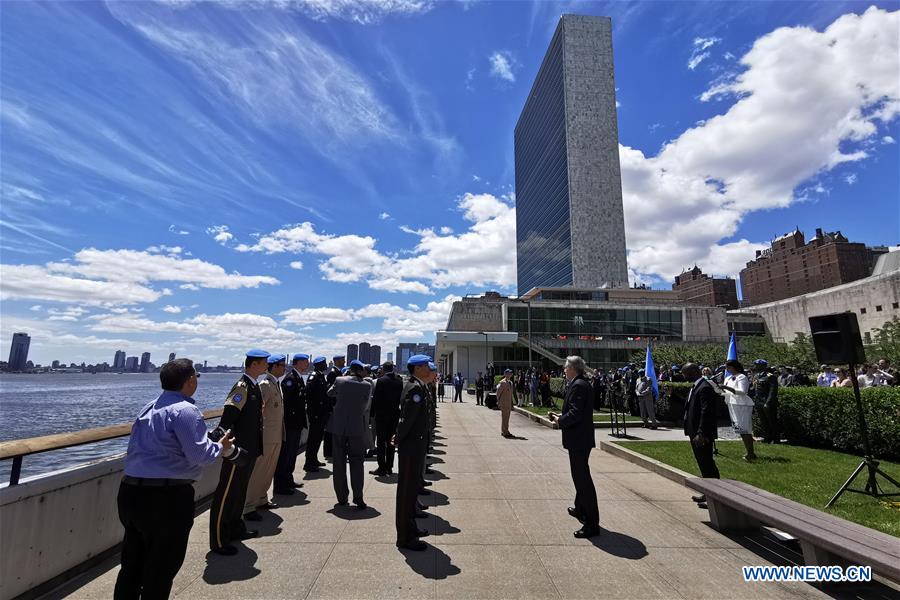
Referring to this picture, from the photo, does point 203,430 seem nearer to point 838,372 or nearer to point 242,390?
point 242,390

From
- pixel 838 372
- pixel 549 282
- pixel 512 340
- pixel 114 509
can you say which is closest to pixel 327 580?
pixel 114 509

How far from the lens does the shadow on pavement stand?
12.5 ft

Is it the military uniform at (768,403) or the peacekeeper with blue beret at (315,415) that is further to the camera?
the military uniform at (768,403)

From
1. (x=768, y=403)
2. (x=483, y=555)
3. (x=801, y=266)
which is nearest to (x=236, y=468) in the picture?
(x=483, y=555)

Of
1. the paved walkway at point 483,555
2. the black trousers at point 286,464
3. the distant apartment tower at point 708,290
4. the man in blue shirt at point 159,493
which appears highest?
the distant apartment tower at point 708,290

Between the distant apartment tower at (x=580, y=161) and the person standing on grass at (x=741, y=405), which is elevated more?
the distant apartment tower at (x=580, y=161)

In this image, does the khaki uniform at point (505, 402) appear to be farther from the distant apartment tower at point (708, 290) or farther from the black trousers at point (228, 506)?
the distant apartment tower at point (708, 290)

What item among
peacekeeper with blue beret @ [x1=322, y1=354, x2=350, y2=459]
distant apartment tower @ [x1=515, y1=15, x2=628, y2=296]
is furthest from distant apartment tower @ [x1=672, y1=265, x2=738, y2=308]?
peacekeeper with blue beret @ [x1=322, y1=354, x2=350, y2=459]

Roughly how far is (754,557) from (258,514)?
18.0 feet

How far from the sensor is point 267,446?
5.70m

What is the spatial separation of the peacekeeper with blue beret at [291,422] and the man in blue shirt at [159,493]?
11.8 ft

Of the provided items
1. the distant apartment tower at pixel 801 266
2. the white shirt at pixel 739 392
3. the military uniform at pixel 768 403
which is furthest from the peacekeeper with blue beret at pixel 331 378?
the distant apartment tower at pixel 801 266

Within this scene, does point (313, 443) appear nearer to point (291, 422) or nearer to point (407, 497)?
point (291, 422)

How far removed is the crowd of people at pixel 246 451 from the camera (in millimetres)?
2879
